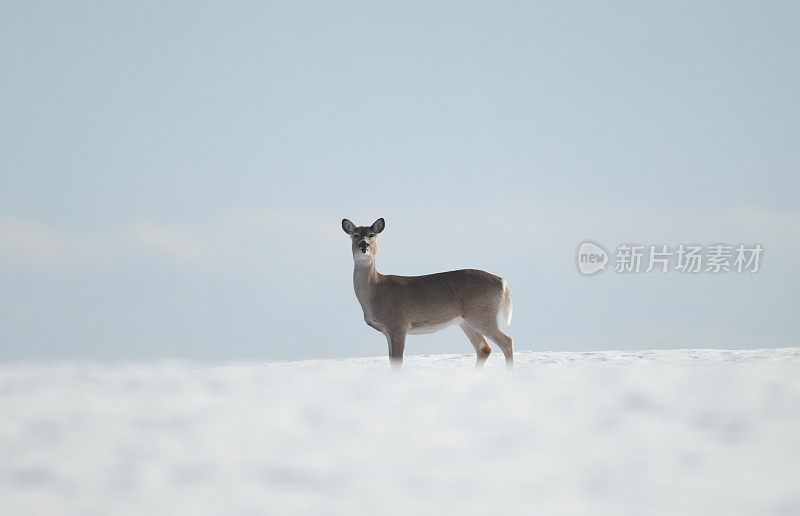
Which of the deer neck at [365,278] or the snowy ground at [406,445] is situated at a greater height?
the snowy ground at [406,445]

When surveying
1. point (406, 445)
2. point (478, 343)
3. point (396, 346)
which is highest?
point (406, 445)

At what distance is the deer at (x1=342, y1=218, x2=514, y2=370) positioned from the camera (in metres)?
9.15

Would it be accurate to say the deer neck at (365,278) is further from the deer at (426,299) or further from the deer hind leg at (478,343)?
the deer hind leg at (478,343)

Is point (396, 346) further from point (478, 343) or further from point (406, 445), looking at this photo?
point (406, 445)

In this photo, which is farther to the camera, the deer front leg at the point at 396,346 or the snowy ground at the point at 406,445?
the deer front leg at the point at 396,346

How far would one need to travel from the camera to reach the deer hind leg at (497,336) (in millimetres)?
9199

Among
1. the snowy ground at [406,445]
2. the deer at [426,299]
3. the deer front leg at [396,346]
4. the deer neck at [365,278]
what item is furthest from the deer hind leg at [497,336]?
the snowy ground at [406,445]

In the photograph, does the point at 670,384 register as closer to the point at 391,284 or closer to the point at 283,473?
the point at 283,473

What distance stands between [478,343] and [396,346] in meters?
1.05

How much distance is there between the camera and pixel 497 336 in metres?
9.20

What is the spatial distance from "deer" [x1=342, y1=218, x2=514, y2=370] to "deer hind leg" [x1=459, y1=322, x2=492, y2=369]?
0.26ft

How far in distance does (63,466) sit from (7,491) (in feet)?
0.69

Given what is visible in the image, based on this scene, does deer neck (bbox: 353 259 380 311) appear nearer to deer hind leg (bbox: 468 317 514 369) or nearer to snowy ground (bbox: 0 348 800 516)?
deer hind leg (bbox: 468 317 514 369)

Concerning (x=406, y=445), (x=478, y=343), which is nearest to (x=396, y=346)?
(x=478, y=343)
